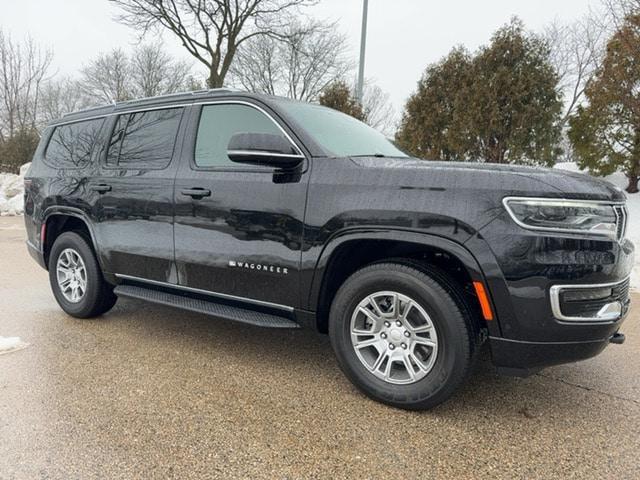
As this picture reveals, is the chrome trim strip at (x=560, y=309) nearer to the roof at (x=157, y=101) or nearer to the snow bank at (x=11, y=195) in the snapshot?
the roof at (x=157, y=101)

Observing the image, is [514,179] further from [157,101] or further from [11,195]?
[11,195]

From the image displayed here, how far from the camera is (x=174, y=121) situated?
11.6ft

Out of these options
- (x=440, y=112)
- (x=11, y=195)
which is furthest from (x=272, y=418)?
(x=11, y=195)

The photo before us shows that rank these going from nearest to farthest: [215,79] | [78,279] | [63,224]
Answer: [78,279], [63,224], [215,79]

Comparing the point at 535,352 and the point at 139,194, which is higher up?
the point at 139,194

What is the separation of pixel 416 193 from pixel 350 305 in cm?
76

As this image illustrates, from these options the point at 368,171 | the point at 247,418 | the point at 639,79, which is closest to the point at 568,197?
the point at 368,171

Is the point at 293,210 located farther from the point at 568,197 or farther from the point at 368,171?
the point at 568,197

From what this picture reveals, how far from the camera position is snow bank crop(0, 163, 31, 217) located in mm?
14094

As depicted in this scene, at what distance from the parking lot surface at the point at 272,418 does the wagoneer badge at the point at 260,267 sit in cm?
Answer: 73

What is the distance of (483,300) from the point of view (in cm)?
235

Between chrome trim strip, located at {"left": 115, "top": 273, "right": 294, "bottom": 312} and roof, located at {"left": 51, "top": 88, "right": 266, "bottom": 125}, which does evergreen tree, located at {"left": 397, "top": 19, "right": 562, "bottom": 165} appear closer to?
roof, located at {"left": 51, "top": 88, "right": 266, "bottom": 125}

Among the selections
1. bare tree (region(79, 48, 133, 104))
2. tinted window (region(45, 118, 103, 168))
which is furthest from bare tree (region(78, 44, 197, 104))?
tinted window (region(45, 118, 103, 168))

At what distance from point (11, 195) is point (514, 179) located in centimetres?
1725
